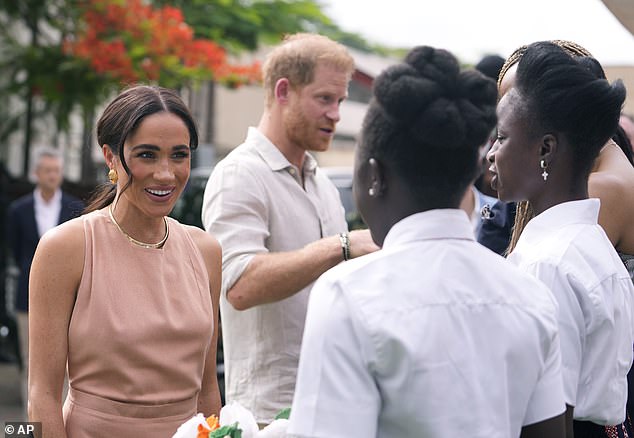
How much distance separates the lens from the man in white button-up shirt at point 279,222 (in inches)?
135

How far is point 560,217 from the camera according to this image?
2422 mm

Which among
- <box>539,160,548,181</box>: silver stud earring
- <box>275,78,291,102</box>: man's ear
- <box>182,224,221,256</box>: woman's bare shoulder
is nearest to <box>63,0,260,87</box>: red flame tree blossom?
<box>275,78,291,102</box>: man's ear

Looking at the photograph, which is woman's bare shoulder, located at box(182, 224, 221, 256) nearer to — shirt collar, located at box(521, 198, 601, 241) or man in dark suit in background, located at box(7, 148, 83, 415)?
shirt collar, located at box(521, 198, 601, 241)

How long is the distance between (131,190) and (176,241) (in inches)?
9.6

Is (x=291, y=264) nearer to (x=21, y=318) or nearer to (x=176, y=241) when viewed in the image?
(x=176, y=241)

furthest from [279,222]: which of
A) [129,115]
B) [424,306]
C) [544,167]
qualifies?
[424,306]

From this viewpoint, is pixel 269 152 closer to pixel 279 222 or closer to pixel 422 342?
pixel 279 222

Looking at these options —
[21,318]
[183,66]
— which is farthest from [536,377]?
[183,66]

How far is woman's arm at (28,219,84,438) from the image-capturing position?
2.88 m

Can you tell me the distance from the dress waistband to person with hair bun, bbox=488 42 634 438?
1173 millimetres

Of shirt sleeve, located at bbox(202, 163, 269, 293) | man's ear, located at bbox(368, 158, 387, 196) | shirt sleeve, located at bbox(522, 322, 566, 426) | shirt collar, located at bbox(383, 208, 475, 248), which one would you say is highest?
man's ear, located at bbox(368, 158, 387, 196)

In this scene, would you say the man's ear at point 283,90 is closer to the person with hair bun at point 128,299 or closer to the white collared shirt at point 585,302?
the person with hair bun at point 128,299

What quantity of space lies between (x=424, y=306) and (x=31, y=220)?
722cm

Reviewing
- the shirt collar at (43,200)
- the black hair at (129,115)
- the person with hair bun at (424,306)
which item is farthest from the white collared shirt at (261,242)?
the shirt collar at (43,200)
